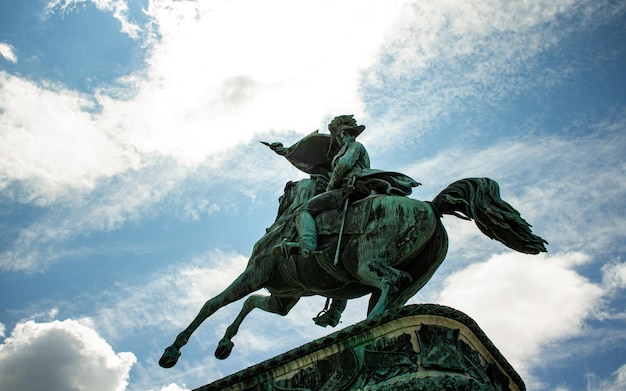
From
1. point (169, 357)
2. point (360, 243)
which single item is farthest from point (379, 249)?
point (169, 357)

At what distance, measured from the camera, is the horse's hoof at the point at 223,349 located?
1107cm

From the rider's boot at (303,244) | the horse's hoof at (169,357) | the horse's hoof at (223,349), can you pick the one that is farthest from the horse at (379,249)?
the horse's hoof at (223,349)

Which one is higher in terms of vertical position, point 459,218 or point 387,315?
point 459,218

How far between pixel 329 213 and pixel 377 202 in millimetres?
765

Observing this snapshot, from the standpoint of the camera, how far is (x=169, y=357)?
10.4 m

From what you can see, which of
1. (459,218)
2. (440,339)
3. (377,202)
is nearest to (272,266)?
(377,202)

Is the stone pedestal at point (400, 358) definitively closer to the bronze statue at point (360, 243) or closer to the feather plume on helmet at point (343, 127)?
the bronze statue at point (360, 243)

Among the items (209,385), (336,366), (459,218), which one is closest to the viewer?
(336,366)

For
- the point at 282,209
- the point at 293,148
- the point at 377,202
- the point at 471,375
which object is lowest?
the point at 471,375

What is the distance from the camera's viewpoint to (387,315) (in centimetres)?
811

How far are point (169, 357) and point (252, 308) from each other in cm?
164

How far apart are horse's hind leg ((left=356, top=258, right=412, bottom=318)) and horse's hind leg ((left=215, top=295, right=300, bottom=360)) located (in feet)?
6.49

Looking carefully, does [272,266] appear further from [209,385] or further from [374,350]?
[374,350]

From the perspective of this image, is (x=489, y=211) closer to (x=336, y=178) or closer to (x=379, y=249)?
A: (x=379, y=249)
